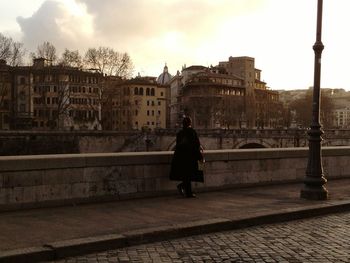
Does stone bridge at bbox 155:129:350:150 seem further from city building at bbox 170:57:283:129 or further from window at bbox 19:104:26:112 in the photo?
window at bbox 19:104:26:112

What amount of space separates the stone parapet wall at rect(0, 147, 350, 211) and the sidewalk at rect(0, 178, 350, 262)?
1.14 feet

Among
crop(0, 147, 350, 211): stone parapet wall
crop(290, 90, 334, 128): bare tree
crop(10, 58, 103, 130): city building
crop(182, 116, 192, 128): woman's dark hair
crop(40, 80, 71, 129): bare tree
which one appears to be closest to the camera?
crop(0, 147, 350, 211): stone parapet wall

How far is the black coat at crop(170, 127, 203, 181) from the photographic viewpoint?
35.2 ft

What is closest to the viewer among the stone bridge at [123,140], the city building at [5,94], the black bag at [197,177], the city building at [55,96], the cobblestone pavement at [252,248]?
the cobblestone pavement at [252,248]

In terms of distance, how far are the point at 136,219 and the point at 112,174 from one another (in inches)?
90.4

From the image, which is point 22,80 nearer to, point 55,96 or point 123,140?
point 55,96

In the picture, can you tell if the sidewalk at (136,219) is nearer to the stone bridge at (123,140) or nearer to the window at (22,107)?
the stone bridge at (123,140)

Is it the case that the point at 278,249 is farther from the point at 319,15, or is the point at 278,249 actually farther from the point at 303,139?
the point at 303,139

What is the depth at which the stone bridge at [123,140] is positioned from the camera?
225ft

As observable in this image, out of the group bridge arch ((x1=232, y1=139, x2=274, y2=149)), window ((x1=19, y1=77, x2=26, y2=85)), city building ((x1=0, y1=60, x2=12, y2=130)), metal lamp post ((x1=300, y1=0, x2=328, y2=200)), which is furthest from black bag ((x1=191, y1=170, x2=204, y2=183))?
window ((x1=19, y1=77, x2=26, y2=85))

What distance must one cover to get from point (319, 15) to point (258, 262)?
6.41 m

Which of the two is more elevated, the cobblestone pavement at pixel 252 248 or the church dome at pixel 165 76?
the church dome at pixel 165 76

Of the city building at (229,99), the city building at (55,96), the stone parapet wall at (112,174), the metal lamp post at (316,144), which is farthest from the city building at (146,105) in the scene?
the metal lamp post at (316,144)

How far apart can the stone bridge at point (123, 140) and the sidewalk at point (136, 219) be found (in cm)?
5869
